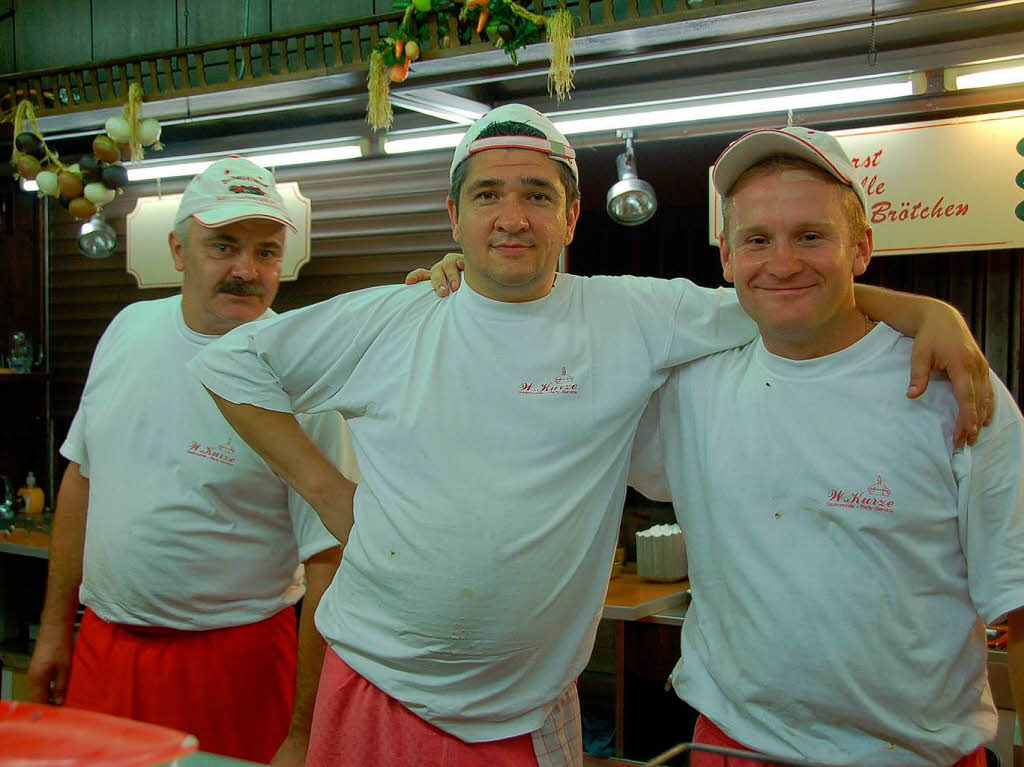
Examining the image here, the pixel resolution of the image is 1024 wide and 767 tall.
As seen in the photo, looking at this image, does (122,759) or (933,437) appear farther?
(933,437)

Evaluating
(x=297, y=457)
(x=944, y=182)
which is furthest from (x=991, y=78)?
(x=297, y=457)

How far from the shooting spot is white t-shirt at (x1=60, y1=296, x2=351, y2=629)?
231 cm

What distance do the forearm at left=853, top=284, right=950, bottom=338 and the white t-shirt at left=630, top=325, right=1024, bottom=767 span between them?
0.03 m

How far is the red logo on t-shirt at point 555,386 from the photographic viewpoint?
1739 mm

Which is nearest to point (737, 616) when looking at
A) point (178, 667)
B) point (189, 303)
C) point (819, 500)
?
point (819, 500)

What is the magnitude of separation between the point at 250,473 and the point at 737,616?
1.29 metres

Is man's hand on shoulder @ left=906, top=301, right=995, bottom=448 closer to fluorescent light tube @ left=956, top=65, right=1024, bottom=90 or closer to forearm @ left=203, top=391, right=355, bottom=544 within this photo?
Answer: forearm @ left=203, top=391, right=355, bottom=544

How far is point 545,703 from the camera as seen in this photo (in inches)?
67.9

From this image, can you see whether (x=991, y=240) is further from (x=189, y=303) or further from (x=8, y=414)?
(x=8, y=414)

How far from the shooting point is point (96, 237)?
4777 millimetres

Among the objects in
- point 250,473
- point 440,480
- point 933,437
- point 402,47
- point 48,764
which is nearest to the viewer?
point 48,764

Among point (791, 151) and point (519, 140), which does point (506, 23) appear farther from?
point (791, 151)

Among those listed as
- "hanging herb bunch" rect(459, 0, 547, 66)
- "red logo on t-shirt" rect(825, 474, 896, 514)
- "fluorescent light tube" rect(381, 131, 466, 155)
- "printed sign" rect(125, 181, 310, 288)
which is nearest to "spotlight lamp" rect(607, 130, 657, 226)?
"hanging herb bunch" rect(459, 0, 547, 66)

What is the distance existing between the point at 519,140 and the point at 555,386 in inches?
19.4
